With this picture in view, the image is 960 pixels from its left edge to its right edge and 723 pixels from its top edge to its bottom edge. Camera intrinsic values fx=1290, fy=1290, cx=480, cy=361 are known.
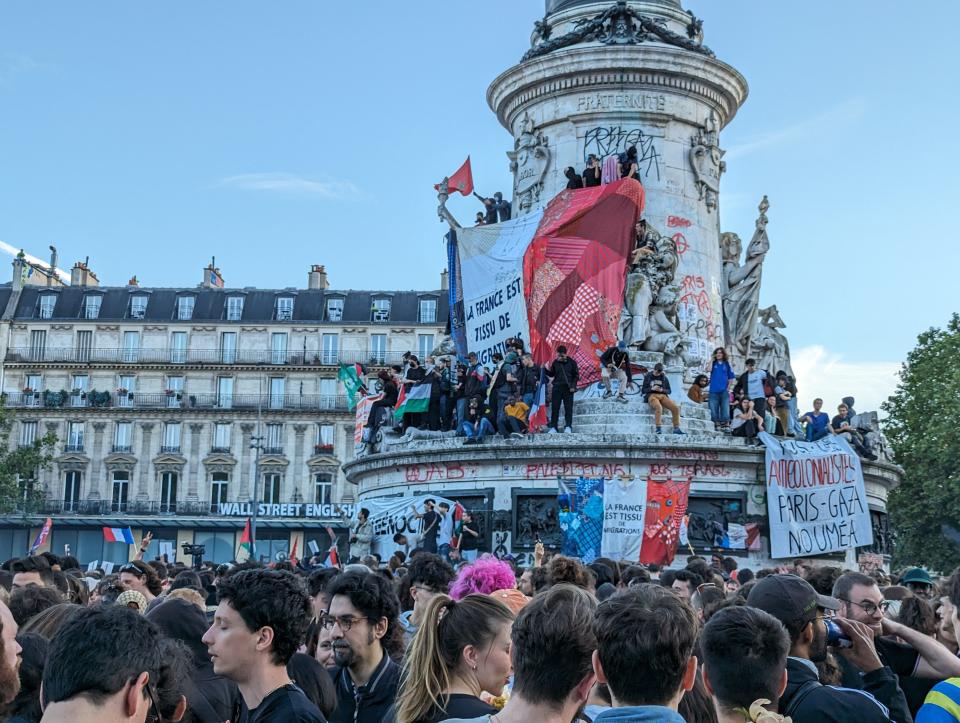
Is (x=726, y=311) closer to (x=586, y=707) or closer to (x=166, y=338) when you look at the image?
(x=586, y=707)

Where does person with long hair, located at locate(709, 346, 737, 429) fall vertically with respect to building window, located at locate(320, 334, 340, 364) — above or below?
below

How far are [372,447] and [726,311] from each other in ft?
30.7

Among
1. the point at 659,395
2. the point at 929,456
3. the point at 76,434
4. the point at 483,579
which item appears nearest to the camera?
the point at 483,579

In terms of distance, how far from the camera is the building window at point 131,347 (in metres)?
78.4

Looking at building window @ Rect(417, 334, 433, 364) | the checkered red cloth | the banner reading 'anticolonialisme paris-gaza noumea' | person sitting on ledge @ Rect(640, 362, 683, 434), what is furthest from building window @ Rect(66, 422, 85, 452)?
the banner reading 'anticolonialisme paris-gaza noumea'

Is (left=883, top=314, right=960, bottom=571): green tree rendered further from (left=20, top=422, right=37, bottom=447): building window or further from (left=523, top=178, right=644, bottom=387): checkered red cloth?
(left=20, top=422, right=37, bottom=447): building window

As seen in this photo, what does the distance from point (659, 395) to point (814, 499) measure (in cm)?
381

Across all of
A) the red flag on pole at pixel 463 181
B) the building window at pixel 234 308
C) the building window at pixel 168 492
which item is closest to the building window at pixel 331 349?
the building window at pixel 234 308

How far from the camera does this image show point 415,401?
29.4 metres

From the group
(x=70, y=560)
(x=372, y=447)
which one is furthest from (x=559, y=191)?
(x=70, y=560)

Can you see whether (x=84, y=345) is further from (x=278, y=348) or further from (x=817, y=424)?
(x=817, y=424)

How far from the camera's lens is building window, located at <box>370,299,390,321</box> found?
7944 centimetres

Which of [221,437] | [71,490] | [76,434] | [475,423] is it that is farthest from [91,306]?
[475,423]

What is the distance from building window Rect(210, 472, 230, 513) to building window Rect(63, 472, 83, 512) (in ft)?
25.8
